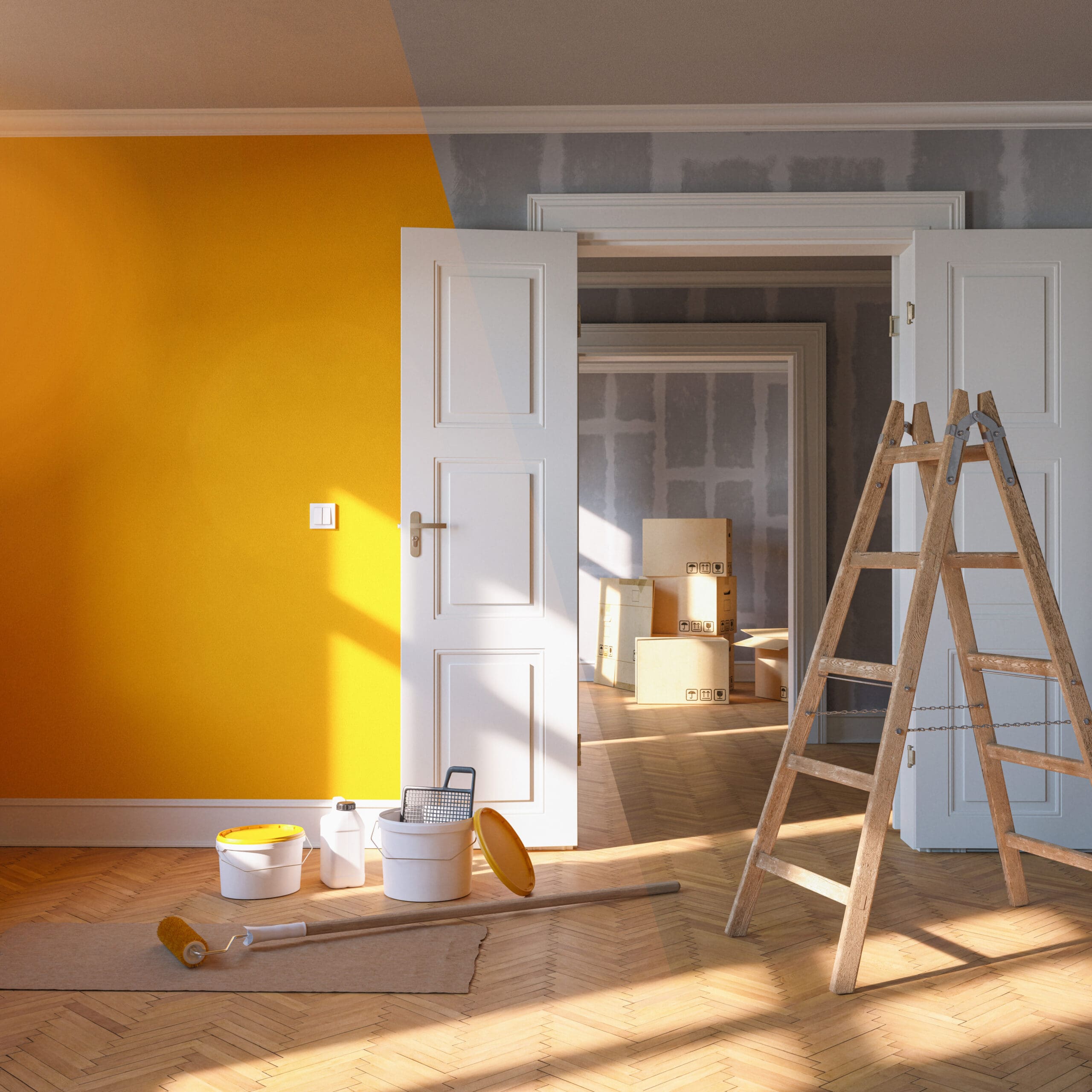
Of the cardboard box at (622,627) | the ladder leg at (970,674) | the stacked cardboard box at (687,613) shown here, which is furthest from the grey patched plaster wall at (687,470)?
the ladder leg at (970,674)

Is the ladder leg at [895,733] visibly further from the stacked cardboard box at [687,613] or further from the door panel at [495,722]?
the stacked cardboard box at [687,613]

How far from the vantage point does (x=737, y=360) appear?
564 centimetres

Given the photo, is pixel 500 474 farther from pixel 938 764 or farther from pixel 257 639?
pixel 938 764

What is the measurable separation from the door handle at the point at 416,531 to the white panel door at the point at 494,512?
0.02 meters

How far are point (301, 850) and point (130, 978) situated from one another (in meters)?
0.75

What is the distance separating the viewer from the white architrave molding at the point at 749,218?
11.7 feet

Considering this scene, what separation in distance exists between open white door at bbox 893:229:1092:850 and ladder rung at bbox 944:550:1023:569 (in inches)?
39.3

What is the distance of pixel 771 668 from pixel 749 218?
4.43m

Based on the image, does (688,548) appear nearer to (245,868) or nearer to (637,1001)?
(245,868)

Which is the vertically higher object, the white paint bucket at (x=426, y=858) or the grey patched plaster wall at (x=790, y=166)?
the grey patched plaster wall at (x=790, y=166)

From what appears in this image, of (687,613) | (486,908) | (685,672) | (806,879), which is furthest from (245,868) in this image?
(687,613)

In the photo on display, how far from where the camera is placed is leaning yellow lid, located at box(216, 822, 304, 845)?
2.98 m

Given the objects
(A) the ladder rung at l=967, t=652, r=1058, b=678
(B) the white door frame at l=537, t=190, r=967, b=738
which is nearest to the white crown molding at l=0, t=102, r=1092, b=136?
(B) the white door frame at l=537, t=190, r=967, b=738

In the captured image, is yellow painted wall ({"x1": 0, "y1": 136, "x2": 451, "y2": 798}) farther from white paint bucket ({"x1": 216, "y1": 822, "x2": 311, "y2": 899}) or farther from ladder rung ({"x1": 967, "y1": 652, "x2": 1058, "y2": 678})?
ladder rung ({"x1": 967, "y1": 652, "x2": 1058, "y2": 678})
